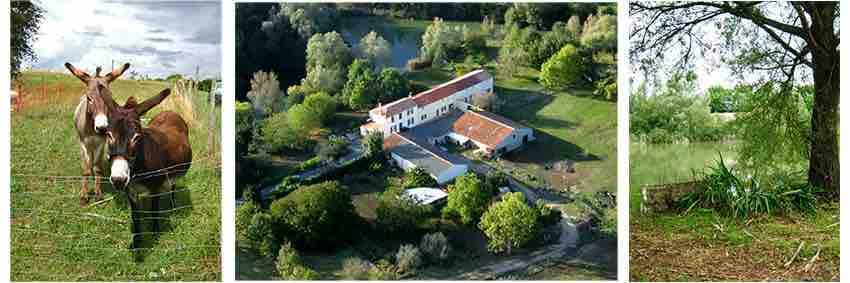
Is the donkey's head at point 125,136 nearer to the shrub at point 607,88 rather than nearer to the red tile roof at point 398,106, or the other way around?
the red tile roof at point 398,106

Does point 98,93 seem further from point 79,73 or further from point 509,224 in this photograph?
point 509,224

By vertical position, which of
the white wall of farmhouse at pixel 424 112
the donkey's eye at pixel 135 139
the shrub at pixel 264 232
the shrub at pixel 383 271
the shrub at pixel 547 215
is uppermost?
the white wall of farmhouse at pixel 424 112

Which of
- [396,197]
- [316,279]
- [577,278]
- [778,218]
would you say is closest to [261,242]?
[316,279]

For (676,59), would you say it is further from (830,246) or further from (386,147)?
(386,147)

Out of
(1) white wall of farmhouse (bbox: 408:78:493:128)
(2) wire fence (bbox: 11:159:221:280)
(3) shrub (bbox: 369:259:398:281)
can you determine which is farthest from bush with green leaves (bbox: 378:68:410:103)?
(2) wire fence (bbox: 11:159:221:280)

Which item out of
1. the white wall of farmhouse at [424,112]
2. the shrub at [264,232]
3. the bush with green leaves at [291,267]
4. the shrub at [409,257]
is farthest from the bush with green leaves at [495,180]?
the shrub at [264,232]
